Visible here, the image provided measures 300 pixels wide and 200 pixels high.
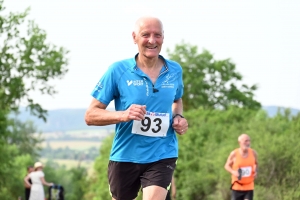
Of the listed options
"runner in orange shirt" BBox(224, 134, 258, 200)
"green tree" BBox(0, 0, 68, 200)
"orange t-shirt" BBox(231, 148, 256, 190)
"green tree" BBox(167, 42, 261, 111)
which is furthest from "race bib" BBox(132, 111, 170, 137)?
"green tree" BBox(167, 42, 261, 111)

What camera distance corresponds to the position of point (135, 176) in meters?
7.16

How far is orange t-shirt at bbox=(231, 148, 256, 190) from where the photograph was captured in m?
15.6

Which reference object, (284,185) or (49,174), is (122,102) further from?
(49,174)

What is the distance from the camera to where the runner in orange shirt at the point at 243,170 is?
51.3 ft

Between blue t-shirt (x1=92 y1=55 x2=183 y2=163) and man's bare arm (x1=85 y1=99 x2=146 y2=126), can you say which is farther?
blue t-shirt (x1=92 y1=55 x2=183 y2=163)

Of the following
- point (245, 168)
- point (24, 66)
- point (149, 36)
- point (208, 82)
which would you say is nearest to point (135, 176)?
point (149, 36)

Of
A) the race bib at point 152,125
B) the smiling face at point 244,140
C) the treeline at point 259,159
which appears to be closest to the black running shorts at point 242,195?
the smiling face at point 244,140

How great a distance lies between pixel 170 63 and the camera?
24.2 ft

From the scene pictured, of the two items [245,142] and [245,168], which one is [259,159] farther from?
[245,142]

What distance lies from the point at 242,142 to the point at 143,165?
8.47m

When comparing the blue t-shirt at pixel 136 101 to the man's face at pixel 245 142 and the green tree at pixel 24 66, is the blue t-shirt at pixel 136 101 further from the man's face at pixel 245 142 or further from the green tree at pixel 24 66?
the green tree at pixel 24 66

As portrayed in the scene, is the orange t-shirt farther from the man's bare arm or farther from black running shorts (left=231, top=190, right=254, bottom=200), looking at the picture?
the man's bare arm

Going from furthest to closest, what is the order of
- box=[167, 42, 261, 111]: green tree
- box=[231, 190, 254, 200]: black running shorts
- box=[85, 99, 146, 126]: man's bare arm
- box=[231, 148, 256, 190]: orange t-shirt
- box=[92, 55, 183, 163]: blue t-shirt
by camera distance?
box=[167, 42, 261, 111]: green tree, box=[231, 190, 254, 200]: black running shorts, box=[231, 148, 256, 190]: orange t-shirt, box=[92, 55, 183, 163]: blue t-shirt, box=[85, 99, 146, 126]: man's bare arm

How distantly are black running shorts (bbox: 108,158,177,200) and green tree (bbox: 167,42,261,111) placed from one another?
59120 millimetres
